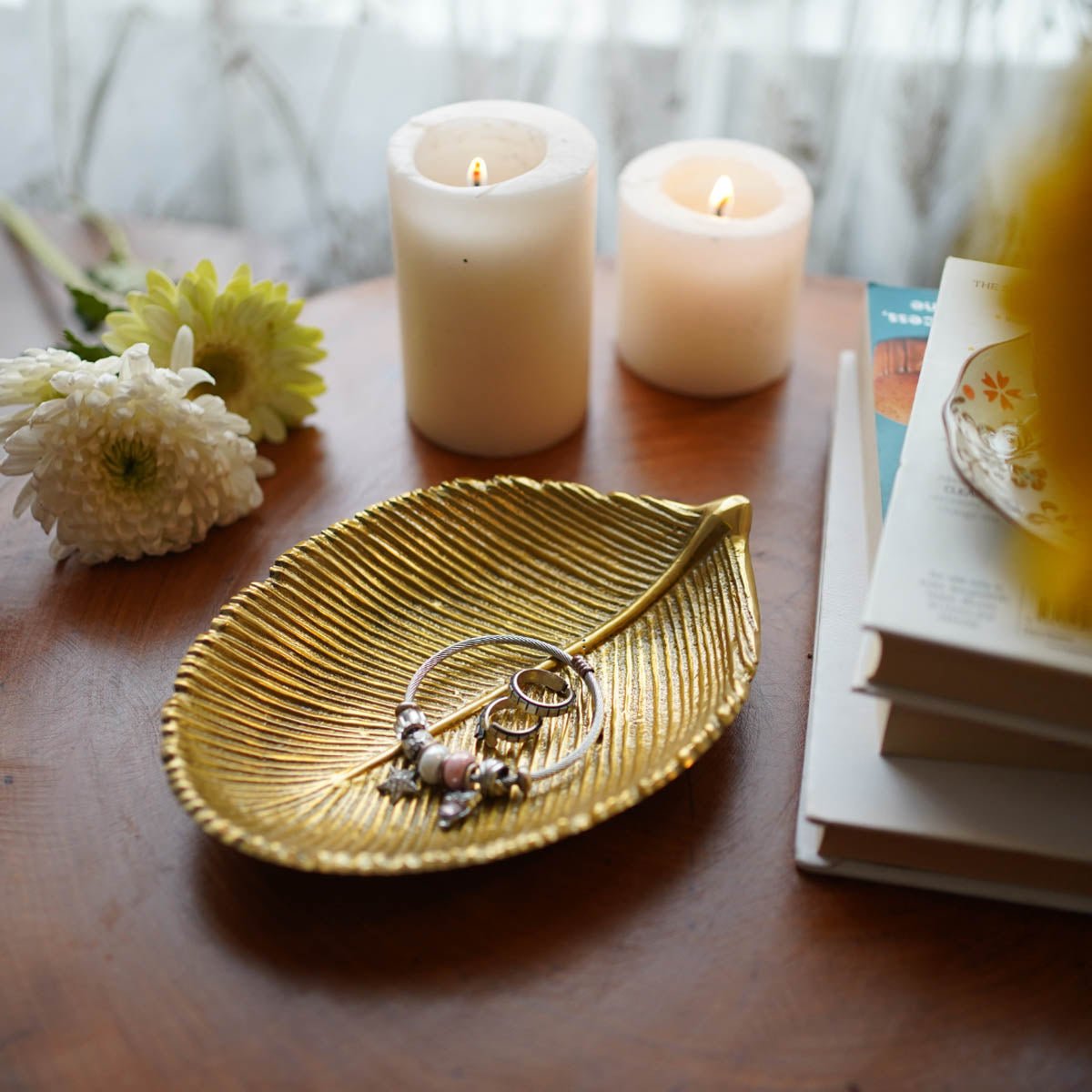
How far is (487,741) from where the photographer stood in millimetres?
458

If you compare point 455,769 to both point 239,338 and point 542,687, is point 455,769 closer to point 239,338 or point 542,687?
point 542,687

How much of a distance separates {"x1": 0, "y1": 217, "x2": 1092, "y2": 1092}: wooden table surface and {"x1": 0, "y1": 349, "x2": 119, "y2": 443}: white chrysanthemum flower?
95 millimetres

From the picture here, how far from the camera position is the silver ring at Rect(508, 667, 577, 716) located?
462mm

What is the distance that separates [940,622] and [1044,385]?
0.31 feet

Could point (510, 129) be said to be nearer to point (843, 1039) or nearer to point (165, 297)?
point (165, 297)

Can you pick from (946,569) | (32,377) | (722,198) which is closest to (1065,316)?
(946,569)

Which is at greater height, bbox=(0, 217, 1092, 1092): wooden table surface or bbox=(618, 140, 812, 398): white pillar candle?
bbox=(618, 140, 812, 398): white pillar candle

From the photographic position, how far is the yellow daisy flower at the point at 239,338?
1.86 ft

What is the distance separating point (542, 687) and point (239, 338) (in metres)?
0.25

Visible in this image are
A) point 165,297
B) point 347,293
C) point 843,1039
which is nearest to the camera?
point 843,1039

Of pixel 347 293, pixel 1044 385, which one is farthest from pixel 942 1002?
pixel 347 293

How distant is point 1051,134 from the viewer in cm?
38

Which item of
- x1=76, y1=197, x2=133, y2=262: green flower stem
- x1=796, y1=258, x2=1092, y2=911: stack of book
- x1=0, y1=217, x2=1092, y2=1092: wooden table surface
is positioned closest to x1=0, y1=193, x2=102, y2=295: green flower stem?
x1=76, y1=197, x2=133, y2=262: green flower stem

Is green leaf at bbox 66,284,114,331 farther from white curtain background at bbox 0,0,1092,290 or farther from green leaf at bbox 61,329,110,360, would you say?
white curtain background at bbox 0,0,1092,290
